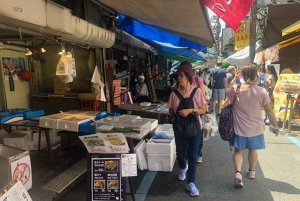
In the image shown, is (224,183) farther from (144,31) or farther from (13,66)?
(13,66)

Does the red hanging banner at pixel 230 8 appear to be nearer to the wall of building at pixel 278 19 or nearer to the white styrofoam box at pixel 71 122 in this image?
the white styrofoam box at pixel 71 122

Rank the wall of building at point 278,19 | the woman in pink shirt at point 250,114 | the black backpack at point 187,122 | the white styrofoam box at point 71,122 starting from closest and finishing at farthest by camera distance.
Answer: the black backpack at point 187,122, the woman in pink shirt at point 250,114, the white styrofoam box at point 71,122, the wall of building at point 278,19

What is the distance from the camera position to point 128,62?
10.1 m

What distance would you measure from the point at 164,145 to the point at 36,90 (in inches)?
192

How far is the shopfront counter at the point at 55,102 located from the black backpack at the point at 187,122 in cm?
377

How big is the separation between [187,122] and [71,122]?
206 centimetres

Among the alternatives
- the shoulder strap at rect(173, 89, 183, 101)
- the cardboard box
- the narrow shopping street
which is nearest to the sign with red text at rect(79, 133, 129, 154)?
the narrow shopping street

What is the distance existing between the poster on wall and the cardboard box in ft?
3.35

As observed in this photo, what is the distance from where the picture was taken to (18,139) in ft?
17.6

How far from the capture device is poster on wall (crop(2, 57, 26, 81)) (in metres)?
6.40

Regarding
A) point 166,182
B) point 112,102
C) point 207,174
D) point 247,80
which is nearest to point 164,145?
point 166,182

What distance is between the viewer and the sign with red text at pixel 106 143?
9.81ft

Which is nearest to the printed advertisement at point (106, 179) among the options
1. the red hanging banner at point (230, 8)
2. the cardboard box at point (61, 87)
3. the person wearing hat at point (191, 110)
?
the person wearing hat at point (191, 110)

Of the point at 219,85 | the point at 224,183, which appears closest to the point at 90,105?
the point at 224,183
